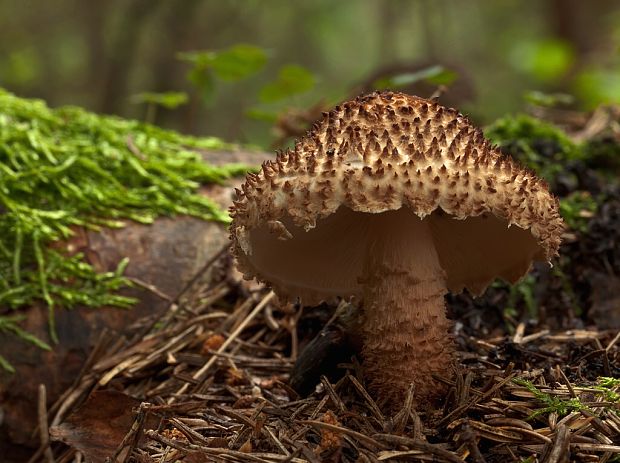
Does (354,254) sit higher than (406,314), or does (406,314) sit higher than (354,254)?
(354,254)

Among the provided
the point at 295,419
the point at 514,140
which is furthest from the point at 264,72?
the point at 295,419

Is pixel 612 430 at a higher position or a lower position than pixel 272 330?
lower

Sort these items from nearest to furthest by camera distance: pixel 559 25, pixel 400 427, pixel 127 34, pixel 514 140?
pixel 400 427
pixel 514 140
pixel 127 34
pixel 559 25

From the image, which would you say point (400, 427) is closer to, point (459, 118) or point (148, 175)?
point (459, 118)

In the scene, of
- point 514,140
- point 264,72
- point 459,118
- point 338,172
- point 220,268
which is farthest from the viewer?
point 264,72

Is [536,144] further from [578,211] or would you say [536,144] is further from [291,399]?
[291,399]

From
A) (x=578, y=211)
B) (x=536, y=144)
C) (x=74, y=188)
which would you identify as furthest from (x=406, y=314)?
(x=536, y=144)

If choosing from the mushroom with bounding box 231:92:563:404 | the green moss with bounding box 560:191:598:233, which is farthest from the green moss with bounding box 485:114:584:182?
the mushroom with bounding box 231:92:563:404

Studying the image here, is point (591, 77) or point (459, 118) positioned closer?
point (459, 118)
